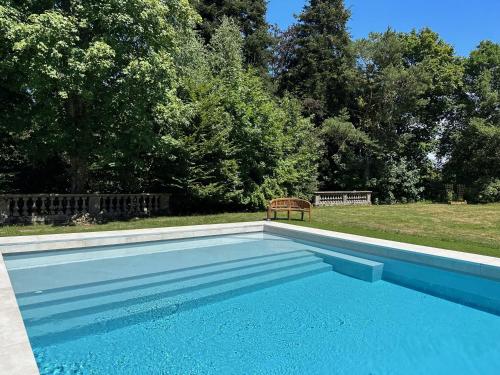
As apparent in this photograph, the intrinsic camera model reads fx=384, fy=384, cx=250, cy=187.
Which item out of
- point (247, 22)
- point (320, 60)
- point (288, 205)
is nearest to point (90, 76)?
point (288, 205)

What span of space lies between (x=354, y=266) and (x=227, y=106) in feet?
32.7

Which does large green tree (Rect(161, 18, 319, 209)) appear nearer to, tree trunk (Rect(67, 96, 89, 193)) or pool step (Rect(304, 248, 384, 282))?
tree trunk (Rect(67, 96, 89, 193))

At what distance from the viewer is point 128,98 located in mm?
12055

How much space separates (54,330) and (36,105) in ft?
30.7

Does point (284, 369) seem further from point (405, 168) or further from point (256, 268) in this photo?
point (405, 168)

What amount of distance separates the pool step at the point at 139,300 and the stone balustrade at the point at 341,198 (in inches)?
562

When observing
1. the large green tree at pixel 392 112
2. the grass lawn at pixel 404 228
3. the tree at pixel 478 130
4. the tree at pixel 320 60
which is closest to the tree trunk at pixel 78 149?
the grass lawn at pixel 404 228

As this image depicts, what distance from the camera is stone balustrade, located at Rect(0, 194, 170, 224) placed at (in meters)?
11.9

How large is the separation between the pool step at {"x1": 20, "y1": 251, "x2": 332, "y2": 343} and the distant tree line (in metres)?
6.61

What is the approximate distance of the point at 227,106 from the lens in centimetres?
1606

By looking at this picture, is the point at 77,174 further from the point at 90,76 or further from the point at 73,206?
the point at 90,76

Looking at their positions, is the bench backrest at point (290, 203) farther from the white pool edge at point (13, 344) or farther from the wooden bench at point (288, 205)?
the white pool edge at point (13, 344)

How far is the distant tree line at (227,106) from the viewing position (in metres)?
11.5

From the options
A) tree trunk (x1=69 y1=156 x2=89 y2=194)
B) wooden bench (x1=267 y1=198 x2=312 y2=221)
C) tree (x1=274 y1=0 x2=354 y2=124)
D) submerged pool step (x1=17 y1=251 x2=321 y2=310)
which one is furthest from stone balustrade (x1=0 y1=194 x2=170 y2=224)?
tree (x1=274 y1=0 x2=354 y2=124)
